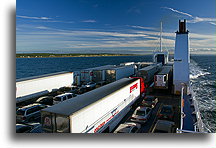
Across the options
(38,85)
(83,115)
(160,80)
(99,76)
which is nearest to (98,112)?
(83,115)

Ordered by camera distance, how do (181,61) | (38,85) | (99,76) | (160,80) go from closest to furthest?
(38,85), (181,61), (160,80), (99,76)

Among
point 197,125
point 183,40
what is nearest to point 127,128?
point 197,125

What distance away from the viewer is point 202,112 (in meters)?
15.6

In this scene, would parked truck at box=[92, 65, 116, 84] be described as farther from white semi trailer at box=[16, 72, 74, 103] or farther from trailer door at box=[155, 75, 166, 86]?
trailer door at box=[155, 75, 166, 86]

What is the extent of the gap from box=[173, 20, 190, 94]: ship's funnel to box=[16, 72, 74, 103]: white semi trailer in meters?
10.8

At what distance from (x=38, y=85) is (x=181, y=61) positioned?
12717 millimetres

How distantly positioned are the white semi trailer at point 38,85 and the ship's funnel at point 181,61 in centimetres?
1080

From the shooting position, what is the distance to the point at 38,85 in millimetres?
14094

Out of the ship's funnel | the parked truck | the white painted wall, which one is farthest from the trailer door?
the white painted wall

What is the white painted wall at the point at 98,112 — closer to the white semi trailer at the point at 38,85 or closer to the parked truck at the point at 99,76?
the white semi trailer at the point at 38,85

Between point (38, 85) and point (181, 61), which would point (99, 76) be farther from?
point (181, 61)

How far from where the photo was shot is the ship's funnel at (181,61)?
47.4 ft

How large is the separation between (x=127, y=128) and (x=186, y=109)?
13.0 feet

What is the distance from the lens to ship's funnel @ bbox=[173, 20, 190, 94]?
569 inches
